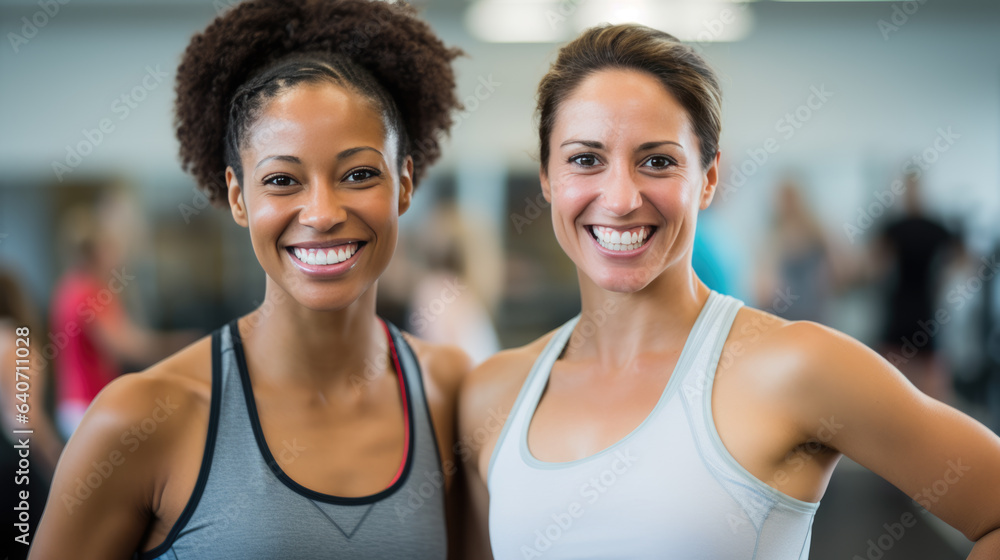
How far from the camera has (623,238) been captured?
54.6 inches

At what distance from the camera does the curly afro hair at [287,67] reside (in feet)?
4.97

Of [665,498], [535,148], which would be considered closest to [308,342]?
[665,498]

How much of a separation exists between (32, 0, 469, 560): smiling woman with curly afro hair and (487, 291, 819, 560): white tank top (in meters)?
0.28

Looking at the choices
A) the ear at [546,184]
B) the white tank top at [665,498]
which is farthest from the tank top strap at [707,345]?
the ear at [546,184]

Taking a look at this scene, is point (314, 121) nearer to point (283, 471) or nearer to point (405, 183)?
point (405, 183)

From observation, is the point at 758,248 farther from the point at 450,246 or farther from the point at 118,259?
the point at 118,259

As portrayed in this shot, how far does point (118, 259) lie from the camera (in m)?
3.94

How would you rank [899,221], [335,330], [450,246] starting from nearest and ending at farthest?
1. [335,330]
2. [450,246]
3. [899,221]

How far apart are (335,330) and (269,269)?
0.67 feet

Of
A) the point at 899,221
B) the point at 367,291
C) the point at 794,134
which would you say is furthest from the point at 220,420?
the point at 794,134

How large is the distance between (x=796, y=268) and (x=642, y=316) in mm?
3402

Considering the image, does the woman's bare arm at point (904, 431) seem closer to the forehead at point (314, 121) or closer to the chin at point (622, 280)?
the chin at point (622, 280)

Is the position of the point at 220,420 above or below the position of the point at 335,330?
below

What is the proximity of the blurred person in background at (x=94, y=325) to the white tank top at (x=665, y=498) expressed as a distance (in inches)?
70.9
